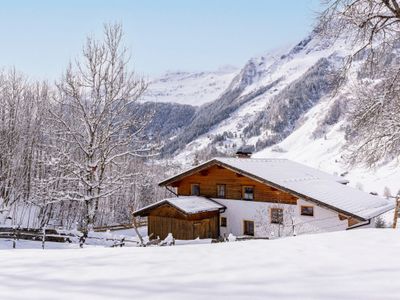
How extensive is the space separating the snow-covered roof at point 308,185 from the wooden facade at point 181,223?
4.02 meters

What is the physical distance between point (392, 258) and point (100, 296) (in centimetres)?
456

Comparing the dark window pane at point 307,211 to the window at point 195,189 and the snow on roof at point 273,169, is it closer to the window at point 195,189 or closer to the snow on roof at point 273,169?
the snow on roof at point 273,169

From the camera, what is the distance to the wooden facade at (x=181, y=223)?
28766 mm

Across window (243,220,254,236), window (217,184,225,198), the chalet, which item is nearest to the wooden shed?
the chalet

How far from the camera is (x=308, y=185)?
29.4 metres

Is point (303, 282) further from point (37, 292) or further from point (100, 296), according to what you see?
point (37, 292)

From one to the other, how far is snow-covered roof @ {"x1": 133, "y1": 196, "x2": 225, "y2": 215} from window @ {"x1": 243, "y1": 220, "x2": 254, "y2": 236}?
2179mm

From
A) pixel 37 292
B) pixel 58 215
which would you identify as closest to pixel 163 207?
pixel 58 215

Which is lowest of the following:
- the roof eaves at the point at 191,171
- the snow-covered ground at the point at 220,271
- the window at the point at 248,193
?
the snow-covered ground at the point at 220,271


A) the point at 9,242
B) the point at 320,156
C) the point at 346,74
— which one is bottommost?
the point at 9,242

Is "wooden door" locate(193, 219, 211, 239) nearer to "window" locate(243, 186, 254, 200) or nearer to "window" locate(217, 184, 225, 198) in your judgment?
"window" locate(217, 184, 225, 198)

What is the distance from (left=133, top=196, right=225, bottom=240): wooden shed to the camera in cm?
2866

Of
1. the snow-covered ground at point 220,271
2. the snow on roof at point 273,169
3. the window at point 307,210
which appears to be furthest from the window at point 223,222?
the snow-covered ground at point 220,271

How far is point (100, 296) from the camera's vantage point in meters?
4.98
